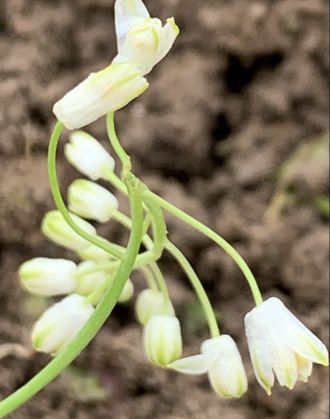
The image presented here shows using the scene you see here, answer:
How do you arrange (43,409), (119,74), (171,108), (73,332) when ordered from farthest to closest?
1. (171,108)
2. (43,409)
3. (73,332)
4. (119,74)

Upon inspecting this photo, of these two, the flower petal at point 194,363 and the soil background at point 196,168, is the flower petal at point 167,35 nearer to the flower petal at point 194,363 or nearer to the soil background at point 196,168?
the flower petal at point 194,363

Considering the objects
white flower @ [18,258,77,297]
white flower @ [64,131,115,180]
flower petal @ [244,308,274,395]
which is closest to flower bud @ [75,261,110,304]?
white flower @ [18,258,77,297]

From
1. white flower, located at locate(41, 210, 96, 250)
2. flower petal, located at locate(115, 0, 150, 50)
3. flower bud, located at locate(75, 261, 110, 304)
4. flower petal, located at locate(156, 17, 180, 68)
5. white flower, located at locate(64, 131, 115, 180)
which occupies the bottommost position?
flower bud, located at locate(75, 261, 110, 304)

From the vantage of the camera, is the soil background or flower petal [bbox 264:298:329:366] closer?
flower petal [bbox 264:298:329:366]

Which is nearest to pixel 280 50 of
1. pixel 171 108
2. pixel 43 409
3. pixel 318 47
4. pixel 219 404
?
pixel 318 47

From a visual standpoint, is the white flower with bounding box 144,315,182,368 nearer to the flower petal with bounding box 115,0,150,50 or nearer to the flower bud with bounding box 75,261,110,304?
the flower bud with bounding box 75,261,110,304

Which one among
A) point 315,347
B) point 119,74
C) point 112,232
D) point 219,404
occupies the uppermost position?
point 119,74

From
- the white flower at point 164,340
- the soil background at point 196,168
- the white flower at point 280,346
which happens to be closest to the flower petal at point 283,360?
the white flower at point 280,346

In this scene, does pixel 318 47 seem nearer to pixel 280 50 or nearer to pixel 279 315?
pixel 280 50
